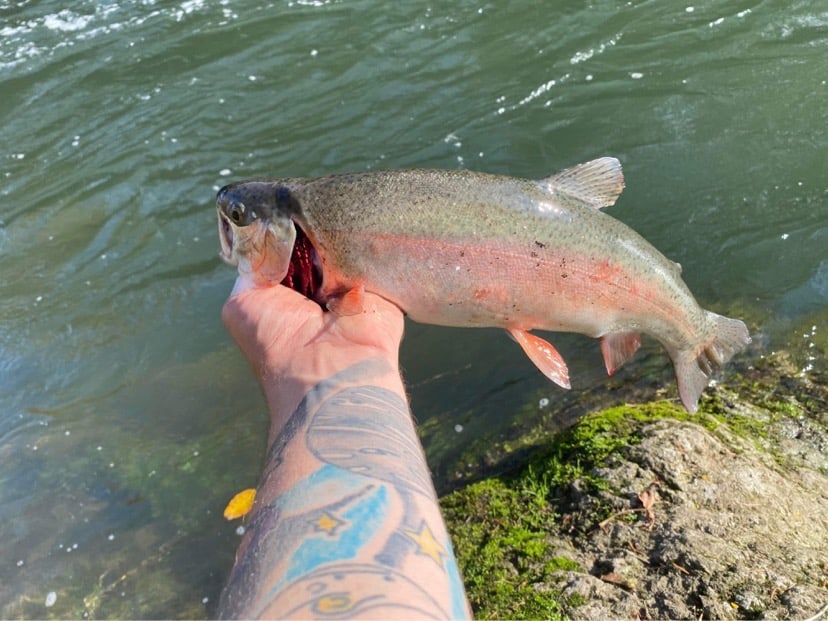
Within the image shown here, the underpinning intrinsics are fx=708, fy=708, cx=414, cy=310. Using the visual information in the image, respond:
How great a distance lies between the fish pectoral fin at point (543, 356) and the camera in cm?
361

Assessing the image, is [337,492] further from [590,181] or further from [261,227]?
[590,181]

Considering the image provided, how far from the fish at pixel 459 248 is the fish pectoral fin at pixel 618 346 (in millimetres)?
93

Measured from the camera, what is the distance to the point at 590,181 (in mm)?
3557

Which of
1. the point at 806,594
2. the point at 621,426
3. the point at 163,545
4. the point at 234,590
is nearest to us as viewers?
the point at 234,590

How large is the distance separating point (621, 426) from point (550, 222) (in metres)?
1.19

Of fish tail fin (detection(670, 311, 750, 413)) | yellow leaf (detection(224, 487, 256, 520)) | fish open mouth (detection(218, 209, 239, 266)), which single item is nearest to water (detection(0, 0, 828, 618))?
yellow leaf (detection(224, 487, 256, 520))

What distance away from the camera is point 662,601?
268 cm

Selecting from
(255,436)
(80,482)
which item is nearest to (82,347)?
(80,482)

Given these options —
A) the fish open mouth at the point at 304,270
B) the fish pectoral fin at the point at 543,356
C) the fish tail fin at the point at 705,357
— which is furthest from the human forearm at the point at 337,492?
the fish tail fin at the point at 705,357

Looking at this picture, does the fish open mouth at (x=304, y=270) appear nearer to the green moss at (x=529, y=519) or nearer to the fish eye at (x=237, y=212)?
the fish eye at (x=237, y=212)

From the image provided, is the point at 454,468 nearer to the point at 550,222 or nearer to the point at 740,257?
the point at 550,222

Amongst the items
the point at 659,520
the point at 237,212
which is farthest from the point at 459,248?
the point at 659,520

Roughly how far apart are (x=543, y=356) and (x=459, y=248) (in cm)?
76

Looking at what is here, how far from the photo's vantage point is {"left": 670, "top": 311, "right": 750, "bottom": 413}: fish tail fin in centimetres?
393
